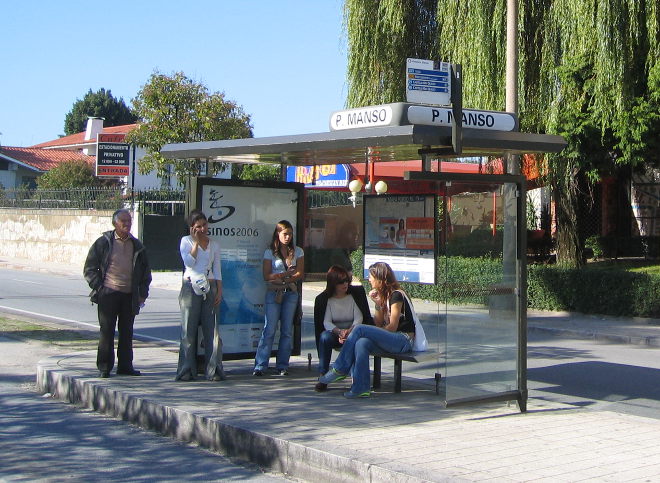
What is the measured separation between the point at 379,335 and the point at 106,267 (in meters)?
2.92

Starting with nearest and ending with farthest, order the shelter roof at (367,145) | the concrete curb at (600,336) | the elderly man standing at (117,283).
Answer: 1. the shelter roof at (367,145)
2. the elderly man standing at (117,283)
3. the concrete curb at (600,336)

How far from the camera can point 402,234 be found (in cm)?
906

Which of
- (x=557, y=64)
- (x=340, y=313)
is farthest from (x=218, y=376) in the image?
(x=557, y=64)

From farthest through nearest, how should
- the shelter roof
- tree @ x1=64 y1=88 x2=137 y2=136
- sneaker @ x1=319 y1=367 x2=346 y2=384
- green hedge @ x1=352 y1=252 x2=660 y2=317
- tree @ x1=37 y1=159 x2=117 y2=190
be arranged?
tree @ x1=64 y1=88 x2=137 y2=136, tree @ x1=37 y1=159 x2=117 y2=190, green hedge @ x1=352 y1=252 x2=660 y2=317, sneaker @ x1=319 y1=367 x2=346 y2=384, the shelter roof

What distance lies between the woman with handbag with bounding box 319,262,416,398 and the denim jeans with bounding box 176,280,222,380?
3.93ft

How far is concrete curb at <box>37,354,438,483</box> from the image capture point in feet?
18.9

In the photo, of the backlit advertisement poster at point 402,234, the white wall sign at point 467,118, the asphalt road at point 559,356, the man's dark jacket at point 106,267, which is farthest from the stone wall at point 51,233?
the white wall sign at point 467,118

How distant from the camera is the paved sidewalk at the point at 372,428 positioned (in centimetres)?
574

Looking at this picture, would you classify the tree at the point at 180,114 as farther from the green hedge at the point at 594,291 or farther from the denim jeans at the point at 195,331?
the denim jeans at the point at 195,331

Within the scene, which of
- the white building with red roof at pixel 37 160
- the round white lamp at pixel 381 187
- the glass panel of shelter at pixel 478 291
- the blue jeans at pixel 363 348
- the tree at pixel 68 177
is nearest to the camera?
the glass panel of shelter at pixel 478 291

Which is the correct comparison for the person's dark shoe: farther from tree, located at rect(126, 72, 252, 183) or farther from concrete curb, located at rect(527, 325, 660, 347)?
tree, located at rect(126, 72, 252, 183)

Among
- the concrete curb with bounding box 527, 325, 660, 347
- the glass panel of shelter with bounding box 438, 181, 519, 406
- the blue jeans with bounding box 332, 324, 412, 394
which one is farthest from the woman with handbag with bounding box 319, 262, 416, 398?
the concrete curb with bounding box 527, 325, 660, 347

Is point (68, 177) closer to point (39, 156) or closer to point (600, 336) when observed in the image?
point (39, 156)

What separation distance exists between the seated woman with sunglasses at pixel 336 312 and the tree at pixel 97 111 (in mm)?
85823
